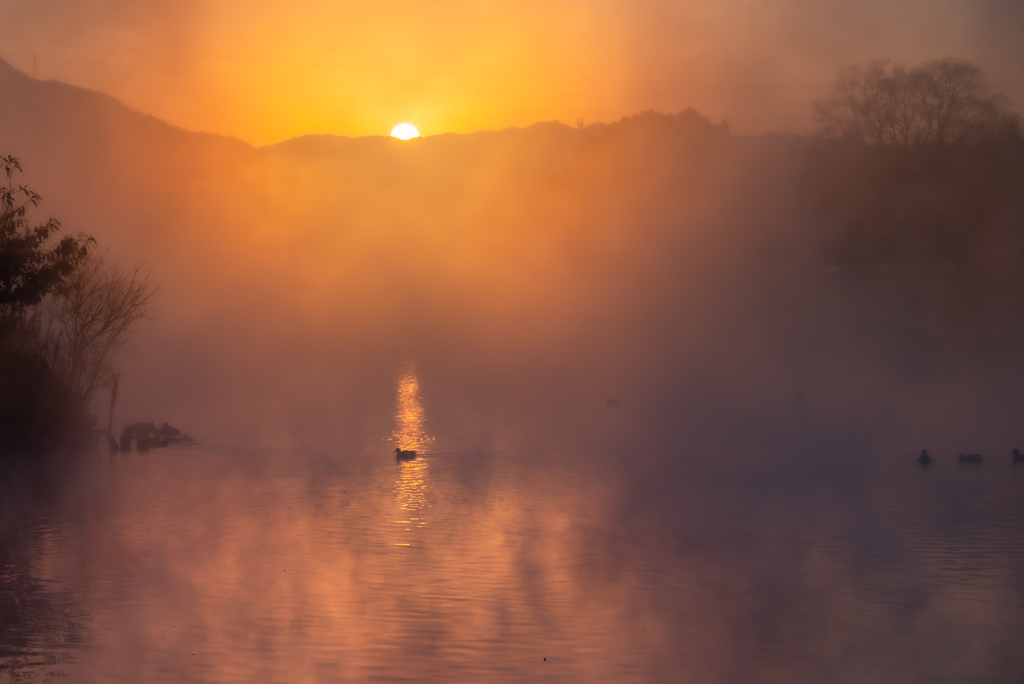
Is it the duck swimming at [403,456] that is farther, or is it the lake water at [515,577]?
the duck swimming at [403,456]

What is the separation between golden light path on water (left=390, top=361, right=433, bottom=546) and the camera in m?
11.9

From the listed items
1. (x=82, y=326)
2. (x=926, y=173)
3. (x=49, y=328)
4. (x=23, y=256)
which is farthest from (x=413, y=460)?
(x=926, y=173)

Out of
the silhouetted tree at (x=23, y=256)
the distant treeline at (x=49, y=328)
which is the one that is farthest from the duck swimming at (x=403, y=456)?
the silhouetted tree at (x=23, y=256)

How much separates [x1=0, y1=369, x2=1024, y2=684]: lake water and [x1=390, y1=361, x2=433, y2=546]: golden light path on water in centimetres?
10

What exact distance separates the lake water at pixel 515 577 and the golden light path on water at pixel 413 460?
3.8 inches

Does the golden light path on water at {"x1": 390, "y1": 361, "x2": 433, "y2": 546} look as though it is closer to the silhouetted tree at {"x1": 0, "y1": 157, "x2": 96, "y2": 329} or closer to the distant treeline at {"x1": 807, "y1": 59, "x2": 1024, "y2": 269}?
the silhouetted tree at {"x1": 0, "y1": 157, "x2": 96, "y2": 329}

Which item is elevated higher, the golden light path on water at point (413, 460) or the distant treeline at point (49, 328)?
the distant treeline at point (49, 328)

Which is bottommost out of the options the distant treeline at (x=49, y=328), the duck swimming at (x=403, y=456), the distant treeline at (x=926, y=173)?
the duck swimming at (x=403, y=456)

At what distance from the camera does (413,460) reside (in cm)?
1638

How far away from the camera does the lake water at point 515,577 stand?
264 inches

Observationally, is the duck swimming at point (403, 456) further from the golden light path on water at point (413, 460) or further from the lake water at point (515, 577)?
the lake water at point (515, 577)

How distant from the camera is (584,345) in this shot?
4291cm

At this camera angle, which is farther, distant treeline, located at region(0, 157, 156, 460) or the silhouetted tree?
distant treeline, located at region(0, 157, 156, 460)

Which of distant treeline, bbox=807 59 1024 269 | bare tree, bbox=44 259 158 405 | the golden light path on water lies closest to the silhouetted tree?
bare tree, bbox=44 259 158 405
